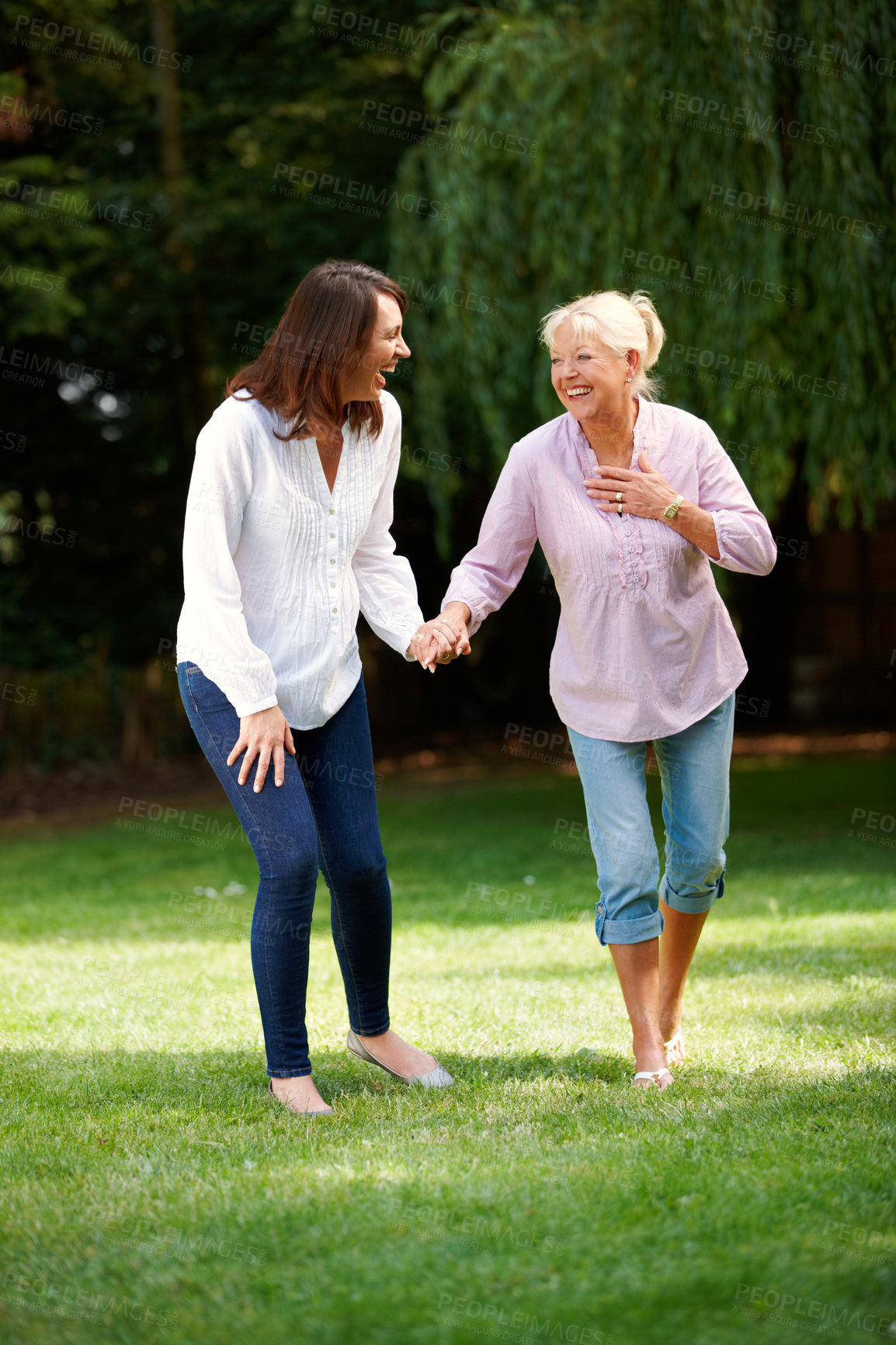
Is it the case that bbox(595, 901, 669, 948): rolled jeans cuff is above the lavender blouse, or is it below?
below

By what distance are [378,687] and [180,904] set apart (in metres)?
9.44

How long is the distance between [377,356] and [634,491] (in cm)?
73

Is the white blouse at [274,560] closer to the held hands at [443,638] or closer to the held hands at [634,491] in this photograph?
the held hands at [443,638]

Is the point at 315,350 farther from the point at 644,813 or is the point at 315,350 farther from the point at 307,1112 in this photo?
the point at 307,1112

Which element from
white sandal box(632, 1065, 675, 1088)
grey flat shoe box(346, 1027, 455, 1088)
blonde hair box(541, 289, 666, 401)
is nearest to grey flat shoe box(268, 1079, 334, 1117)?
grey flat shoe box(346, 1027, 455, 1088)

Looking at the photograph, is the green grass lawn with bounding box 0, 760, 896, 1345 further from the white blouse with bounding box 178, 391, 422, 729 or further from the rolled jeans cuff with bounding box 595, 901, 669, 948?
the white blouse with bounding box 178, 391, 422, 729

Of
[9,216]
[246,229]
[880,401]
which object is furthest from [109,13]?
[880,401]

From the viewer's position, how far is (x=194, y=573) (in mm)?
A: 3287

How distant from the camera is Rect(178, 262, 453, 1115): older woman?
3.27 meters

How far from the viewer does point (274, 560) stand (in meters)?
3.42

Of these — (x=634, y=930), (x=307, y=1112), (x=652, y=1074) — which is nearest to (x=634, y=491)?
(x=634, y=930)

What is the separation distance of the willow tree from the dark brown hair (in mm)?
5032

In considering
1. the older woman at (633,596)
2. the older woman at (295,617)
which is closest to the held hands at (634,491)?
the older woman at (633,596)

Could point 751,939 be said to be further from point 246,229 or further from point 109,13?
point 109,13
